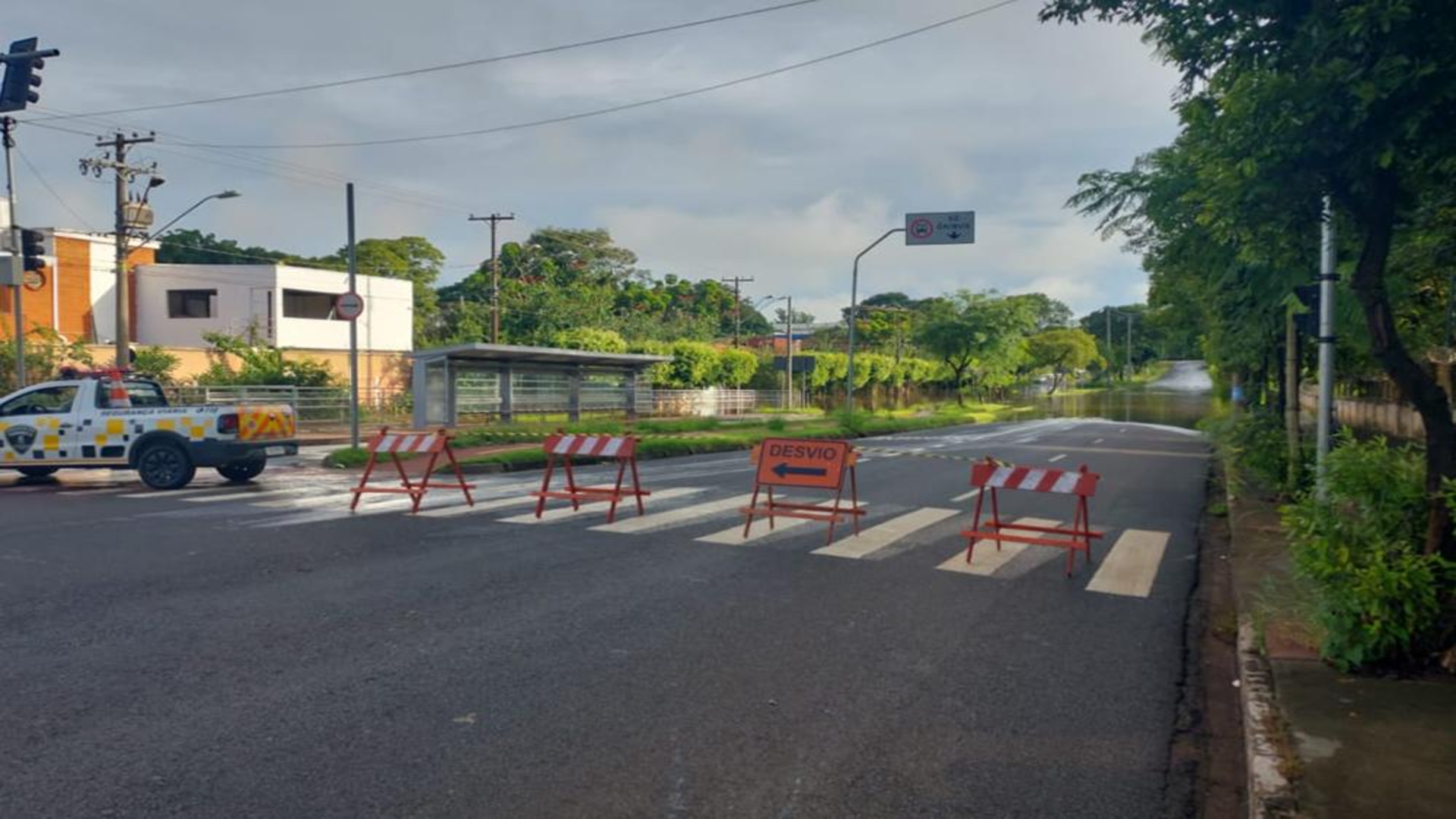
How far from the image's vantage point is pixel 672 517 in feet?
39.9

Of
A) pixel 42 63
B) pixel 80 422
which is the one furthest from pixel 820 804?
pixel 42 63

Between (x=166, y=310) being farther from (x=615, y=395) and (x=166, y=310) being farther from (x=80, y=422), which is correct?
(x=80, y=422)

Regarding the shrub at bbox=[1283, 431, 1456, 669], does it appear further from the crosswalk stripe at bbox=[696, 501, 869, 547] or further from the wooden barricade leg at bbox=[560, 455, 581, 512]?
the wooden barricade leg at bbox=[560, 455, 581, 512]

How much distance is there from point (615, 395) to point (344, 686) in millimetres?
29941

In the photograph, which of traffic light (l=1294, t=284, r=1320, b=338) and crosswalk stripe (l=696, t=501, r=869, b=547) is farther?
crosswalk stripe (l=696, t=501, r=869, b=547)

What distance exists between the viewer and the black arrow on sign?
10.7 m

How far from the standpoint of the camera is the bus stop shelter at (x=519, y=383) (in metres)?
27.7

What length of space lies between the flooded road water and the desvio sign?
4139 cm

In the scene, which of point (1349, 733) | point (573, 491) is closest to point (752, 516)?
point (573, 491)

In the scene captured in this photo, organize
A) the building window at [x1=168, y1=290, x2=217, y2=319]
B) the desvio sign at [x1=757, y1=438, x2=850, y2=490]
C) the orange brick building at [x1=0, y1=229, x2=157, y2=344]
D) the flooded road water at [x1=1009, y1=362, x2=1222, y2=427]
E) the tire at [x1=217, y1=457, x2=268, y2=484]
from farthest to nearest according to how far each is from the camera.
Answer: the flooded road water at [x1=1009, y1=362, x2=1222, y2=427] < the building window at [x1=168, y1=290, x2=217, y2=319] < the orange brick building at [x1=0, y1=229, x2=157, y2=344] < the tire at [x1=217, y1=457, x2=268, y2=484] < the desvio sign at [x1=757, y1=438, x2=850, y2=490]

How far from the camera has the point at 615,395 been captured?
35375 mm

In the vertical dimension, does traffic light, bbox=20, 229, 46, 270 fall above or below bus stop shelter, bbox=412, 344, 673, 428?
above

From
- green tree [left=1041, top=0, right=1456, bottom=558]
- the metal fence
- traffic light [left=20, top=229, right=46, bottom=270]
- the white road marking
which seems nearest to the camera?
green tree [left=1041, top=0, right=1456, bottom=558]

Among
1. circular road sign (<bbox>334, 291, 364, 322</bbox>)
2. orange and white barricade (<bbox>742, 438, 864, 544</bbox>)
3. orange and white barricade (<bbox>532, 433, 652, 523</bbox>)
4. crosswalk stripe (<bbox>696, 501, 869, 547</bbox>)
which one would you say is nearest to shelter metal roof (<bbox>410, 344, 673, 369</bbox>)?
circular road sign (<bbox>334, 291, 364, 322</bbox>)
